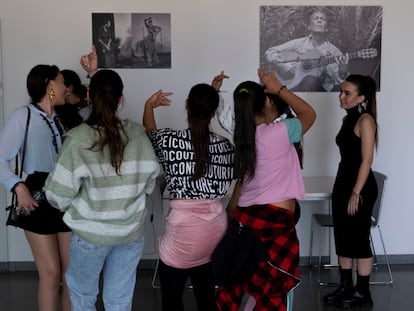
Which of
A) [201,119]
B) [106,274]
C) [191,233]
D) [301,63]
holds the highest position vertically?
[301,63]

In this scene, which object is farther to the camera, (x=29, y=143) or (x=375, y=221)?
(x=375, y=221)

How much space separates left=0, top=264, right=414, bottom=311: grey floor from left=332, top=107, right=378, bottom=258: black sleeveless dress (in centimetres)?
43

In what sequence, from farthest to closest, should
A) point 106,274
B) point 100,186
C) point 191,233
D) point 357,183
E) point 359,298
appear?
1. point 359,298
2. point 357,183
3. point 191,233
4. point 106,274
5. point 100,186

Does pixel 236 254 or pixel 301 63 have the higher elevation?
pixel 301 63

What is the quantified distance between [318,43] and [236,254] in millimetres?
2321

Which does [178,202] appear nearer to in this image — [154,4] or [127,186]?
[127,186]

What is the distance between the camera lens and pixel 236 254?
2.39 metres

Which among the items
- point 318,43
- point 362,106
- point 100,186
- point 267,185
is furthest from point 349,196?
point 100,186

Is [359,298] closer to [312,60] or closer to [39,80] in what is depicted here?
[312,60]

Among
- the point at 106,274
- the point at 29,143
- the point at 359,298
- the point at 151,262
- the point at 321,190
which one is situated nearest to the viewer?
the point at 106,274

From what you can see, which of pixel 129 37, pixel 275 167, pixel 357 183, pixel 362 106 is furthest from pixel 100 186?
pixel 129 37

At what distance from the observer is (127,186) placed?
80.9 inches

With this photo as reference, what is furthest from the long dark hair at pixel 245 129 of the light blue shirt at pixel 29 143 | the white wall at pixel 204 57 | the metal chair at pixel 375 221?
the white wall at pixel 204 57

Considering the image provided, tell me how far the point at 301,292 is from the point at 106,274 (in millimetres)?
1955
